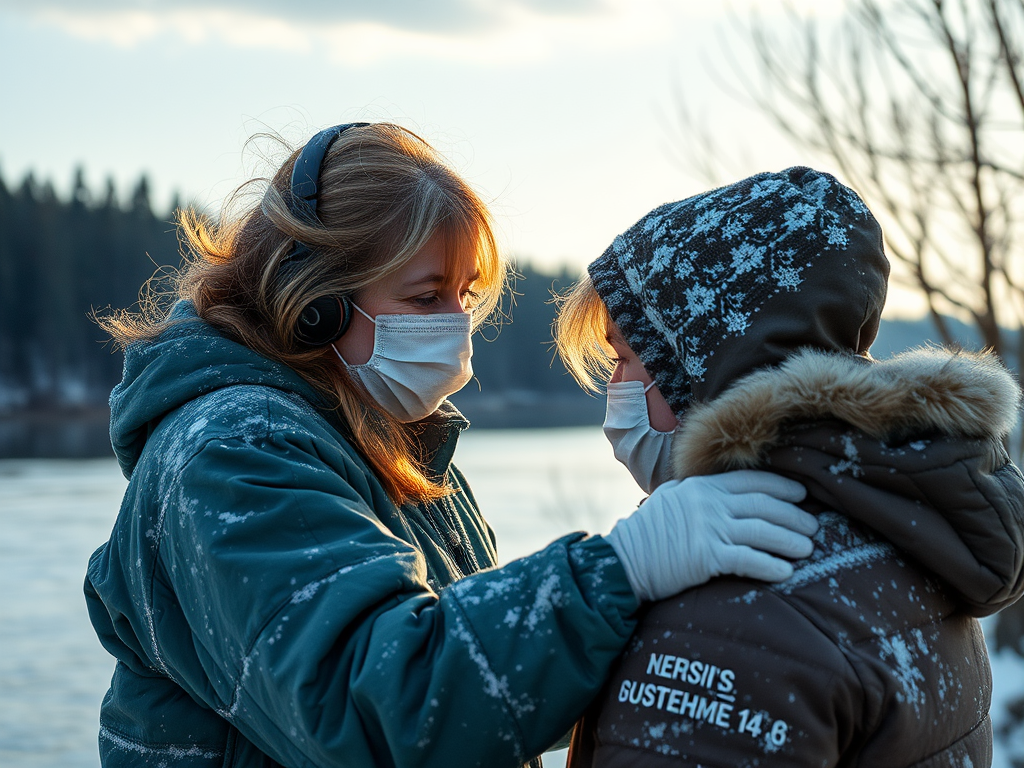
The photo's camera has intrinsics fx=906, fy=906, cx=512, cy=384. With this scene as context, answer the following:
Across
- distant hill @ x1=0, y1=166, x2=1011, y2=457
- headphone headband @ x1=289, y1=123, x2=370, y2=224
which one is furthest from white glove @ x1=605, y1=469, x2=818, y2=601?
distant hill @ x1=0, y1=166, x2=1011, y2=457

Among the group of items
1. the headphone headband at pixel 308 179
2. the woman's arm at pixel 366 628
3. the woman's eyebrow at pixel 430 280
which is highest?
the headphone headband at pixel 308 179

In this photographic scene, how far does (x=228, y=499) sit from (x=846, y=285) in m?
1.00

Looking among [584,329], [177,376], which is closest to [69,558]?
[177,376]

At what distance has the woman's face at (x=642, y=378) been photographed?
1.71 meters

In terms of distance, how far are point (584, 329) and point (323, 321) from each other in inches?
21.3

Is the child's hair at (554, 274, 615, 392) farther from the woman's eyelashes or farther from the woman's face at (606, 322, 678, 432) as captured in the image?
the woman's eyelashes

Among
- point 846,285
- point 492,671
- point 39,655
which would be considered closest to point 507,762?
point 492,671

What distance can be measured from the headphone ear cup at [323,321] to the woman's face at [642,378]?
0.55 metres

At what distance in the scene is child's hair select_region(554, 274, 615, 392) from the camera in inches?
73.1

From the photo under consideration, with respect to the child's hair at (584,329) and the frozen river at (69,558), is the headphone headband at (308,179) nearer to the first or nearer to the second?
the child's hair at (584,329)

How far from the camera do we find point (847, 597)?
1.22 m

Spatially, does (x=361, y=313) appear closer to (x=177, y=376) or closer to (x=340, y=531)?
(x=177, y=376)

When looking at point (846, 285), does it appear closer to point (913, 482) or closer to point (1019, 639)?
point (913, 482)

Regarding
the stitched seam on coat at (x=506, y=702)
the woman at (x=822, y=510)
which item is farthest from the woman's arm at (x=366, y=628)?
the woman at (x=822, y=510)
